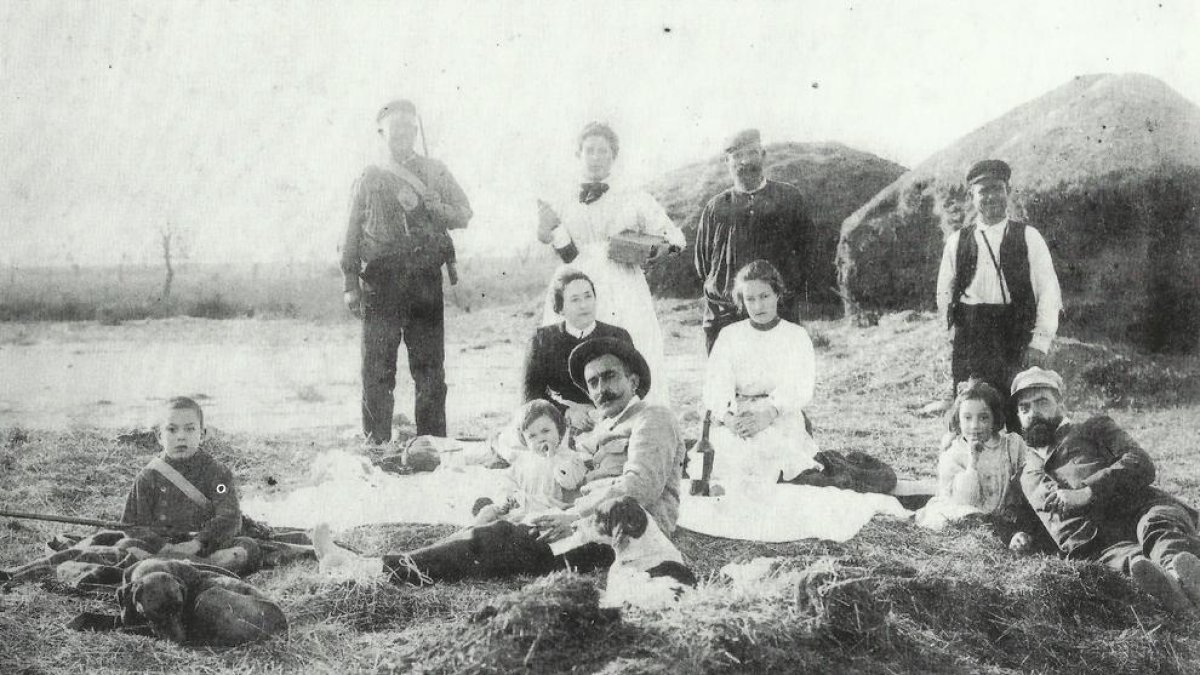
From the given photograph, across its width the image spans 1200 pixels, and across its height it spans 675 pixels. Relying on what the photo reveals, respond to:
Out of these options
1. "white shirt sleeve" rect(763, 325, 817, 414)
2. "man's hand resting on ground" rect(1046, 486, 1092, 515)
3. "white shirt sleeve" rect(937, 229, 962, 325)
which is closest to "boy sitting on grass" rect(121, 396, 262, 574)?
"white shirt sleeve" rect(763, 325, 817, 414)

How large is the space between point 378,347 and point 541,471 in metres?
2.58

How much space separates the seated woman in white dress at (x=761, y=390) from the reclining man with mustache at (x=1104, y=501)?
43.9 inches

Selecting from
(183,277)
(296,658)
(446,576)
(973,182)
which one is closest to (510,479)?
(446,576)

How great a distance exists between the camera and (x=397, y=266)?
6305mm

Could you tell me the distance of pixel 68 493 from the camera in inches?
201

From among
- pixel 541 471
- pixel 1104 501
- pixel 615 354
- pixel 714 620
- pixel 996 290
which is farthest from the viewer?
pixel 996 290

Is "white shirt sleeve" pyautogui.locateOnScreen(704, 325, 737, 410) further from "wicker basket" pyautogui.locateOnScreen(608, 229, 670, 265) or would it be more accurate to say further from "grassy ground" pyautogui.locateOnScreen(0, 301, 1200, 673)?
"grassy ground" pyautogui.locateOnScreen(0, 301, 1200, 673)

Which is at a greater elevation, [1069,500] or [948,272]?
[948,272]

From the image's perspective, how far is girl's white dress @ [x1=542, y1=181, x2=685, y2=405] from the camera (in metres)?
5.62

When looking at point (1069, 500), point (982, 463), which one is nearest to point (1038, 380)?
point (982, 463)

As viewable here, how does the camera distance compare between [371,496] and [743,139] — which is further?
[743,139]

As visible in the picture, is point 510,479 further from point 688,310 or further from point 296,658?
point 688,310

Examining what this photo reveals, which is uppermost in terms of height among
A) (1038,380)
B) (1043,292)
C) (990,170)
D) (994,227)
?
(990,170)

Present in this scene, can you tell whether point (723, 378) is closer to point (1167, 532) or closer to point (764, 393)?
point (764, 393)
